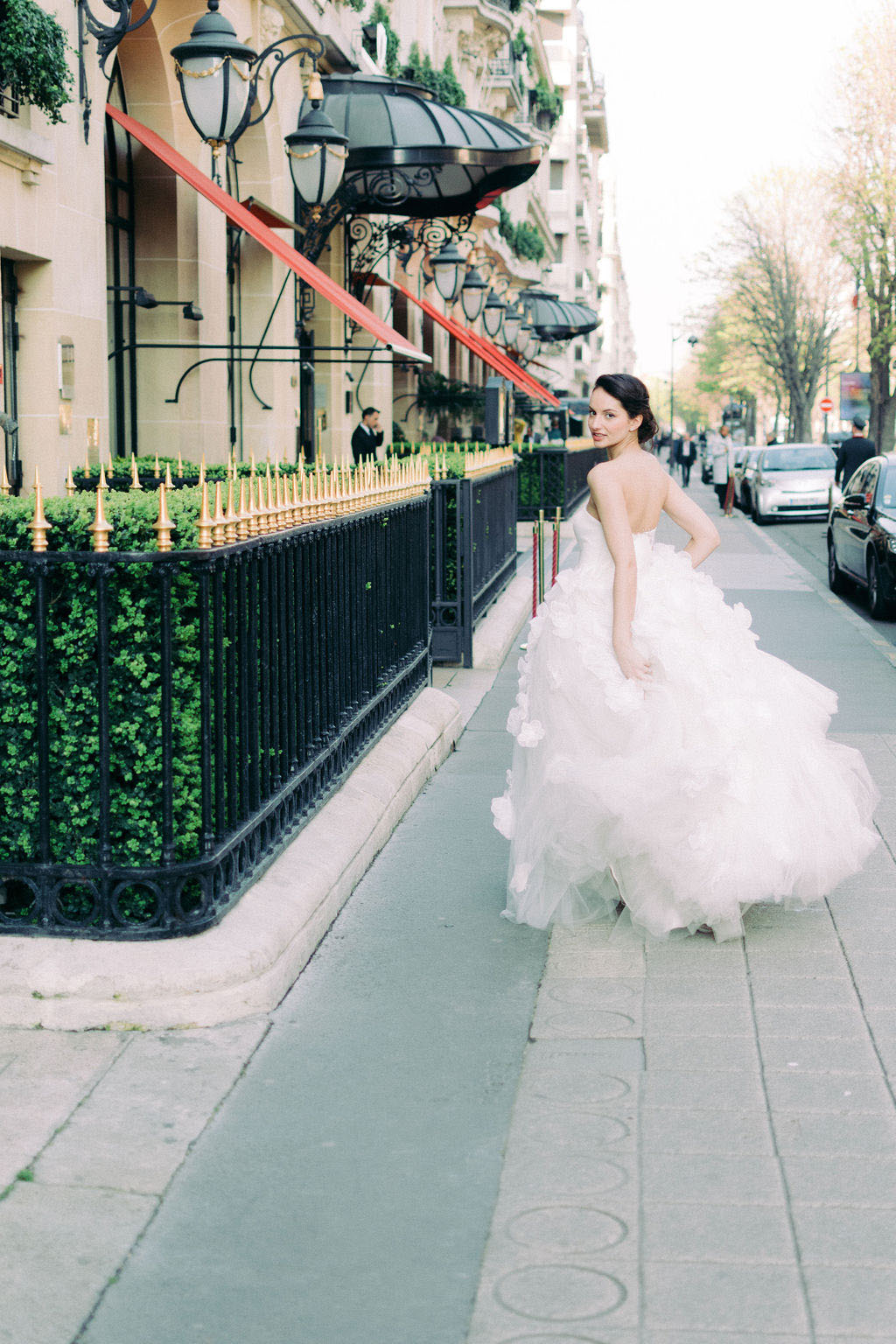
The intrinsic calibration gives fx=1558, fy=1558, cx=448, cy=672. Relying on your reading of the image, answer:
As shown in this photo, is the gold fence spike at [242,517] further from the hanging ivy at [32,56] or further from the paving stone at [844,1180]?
the hanging ivy at [32,56]

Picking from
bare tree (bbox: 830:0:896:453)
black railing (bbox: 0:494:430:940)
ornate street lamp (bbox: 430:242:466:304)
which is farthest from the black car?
bare tree (bbox: 830:0:896:453)

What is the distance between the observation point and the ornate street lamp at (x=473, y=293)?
974 inches

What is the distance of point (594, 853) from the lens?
5.25 meters

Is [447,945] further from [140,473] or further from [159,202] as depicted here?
[159,202]

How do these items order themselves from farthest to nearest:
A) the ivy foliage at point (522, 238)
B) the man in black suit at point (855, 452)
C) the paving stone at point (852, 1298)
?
1. the ivy foliage at point (522, 238)
2. the man in black suit at point (855, 452)
3. the paving stone at point (852, 1298)

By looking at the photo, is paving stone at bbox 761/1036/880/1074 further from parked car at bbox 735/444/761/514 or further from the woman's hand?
parked car at bbox 735/444/761/514

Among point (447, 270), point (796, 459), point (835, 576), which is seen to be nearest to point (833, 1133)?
point (835, 576)

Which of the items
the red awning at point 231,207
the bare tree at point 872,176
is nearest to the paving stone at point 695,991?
the red awning at point 231,207

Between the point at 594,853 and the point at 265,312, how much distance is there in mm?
12900

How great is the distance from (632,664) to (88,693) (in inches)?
71.5

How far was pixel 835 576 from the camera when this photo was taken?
1806 centimetres

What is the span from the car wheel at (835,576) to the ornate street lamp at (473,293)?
871cm

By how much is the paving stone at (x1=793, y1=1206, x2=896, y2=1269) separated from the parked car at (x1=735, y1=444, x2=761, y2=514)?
30649mm

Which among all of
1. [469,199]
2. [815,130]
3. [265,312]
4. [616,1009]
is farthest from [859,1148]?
[815,130]
